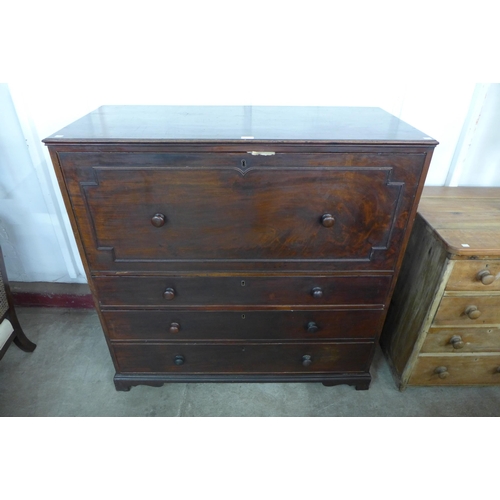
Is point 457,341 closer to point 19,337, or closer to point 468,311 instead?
point 468,311

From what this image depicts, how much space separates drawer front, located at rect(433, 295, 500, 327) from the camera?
1.35m

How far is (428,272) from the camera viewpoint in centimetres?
140

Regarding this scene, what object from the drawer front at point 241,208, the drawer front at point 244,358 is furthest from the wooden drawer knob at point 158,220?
the drawer front at point 244,358

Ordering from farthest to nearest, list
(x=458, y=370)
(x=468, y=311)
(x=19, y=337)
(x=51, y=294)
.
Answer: (x=51, y=294)
(x=19, y=337)
(x=458, y=370)
(x=468, y=311)

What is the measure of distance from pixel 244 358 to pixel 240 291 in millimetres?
395

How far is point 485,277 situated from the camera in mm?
1257

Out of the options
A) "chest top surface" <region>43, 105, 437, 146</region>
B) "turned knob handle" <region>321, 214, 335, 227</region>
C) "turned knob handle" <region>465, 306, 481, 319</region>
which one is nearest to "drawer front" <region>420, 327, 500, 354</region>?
"turned knob handle" <region>465, 306, 481, 319</region>

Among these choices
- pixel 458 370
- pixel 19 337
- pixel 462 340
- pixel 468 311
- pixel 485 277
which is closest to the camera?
pixel 485 277

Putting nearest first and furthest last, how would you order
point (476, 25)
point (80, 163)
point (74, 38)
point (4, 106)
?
point (80, 163)
point (476, 25)
point (74, 38)
point (4, 106)

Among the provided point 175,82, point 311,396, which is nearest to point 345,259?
point 311,396

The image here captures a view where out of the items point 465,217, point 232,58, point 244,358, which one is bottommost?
point 244,358

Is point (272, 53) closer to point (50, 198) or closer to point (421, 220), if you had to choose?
point (421, 220)

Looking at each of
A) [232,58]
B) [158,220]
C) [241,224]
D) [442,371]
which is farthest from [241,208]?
[442,371]

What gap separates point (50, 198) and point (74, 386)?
95 centimetres
